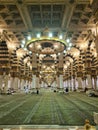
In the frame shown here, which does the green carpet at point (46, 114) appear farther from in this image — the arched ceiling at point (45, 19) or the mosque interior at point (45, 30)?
the arched ceiling at point (45, 19)

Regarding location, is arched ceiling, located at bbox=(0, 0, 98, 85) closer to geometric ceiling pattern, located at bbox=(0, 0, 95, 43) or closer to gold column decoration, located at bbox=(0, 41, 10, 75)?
geometric ceiling pattern, located at bbox=(0, 0, 95, 43)

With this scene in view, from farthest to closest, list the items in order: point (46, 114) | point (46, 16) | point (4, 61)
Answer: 1. point (4, 61)
2. point (46, 16)
3. point (46, 114)

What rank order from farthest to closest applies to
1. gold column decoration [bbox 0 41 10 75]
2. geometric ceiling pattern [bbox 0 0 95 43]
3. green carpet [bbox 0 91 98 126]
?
gold column decoration [bbox 0 41 10 75] → geometric ceiling pattern [bbox 0 0 95 43] → green carpet [bbox 0 91 98 126]

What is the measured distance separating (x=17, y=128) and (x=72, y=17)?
464 inches

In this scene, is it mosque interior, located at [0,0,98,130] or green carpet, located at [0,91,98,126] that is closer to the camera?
green carpet, located at [0,91,98,126]

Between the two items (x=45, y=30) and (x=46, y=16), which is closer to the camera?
(x=45, y=30)

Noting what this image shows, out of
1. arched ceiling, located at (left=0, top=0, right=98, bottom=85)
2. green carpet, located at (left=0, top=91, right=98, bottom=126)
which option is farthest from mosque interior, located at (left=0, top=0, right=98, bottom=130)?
green carpet, located at (left=0, top=91, right=98, bottom=126)

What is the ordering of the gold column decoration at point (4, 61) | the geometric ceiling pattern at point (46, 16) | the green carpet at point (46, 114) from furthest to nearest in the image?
the gold column decoration at point (4, 61) < the geometric ceiling pattern at point (46, 16) < the green carpet at point (46, 114)

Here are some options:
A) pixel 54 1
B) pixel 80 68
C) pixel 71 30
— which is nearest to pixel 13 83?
pixel 80 68

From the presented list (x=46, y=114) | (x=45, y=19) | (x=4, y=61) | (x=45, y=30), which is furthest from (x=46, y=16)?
(x=46, y=114)

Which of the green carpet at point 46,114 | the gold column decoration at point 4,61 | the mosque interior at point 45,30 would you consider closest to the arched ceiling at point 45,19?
the mosque interior at point 45,30

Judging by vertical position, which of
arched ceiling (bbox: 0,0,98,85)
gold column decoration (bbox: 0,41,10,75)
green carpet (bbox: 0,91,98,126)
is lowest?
green carpet (bbox: 0,91,98,126)

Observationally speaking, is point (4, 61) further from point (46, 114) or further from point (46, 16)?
point (46, 114)

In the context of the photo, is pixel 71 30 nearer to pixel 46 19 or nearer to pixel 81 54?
pixel 46 19
